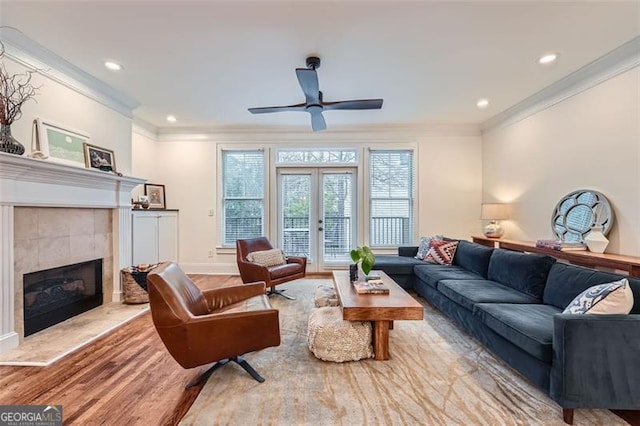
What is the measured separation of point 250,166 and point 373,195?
2.45 m

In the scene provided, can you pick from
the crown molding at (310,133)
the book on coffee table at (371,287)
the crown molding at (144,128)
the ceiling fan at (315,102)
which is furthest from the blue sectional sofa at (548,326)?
the crown molding at (144,128)

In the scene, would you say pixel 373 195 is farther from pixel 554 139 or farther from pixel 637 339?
pixel 637 339

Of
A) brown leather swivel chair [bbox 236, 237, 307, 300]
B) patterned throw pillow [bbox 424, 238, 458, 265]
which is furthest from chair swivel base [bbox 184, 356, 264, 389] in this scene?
patterned throw pillow [bbox 424, 238, 458, 265]

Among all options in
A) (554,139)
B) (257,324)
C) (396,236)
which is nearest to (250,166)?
(396,236)

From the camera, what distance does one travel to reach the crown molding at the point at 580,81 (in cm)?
277

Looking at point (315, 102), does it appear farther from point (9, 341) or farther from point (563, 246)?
point (9, 341)

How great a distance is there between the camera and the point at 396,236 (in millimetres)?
5465

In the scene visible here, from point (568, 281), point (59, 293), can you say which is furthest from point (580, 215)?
point (59, 293)

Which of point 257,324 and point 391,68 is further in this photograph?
point 391,68

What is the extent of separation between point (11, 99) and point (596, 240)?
5974mm

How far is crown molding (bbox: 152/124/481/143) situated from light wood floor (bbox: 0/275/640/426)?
153 inches

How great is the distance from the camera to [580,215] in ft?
10.8

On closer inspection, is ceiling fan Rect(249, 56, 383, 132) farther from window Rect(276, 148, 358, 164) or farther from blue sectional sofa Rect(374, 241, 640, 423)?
blue sectional sofa Rect(374, 241, 640, 423)

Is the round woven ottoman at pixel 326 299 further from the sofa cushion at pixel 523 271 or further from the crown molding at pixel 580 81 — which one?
the crown molding at pixel 580 81
